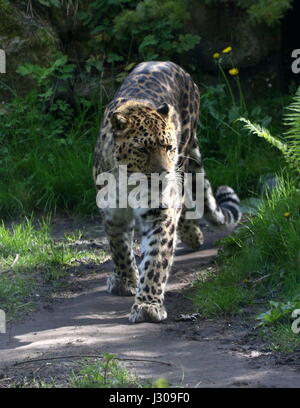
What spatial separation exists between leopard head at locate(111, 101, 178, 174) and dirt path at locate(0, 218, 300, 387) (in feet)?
3.71

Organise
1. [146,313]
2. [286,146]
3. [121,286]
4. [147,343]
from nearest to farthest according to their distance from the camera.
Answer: [147,343]
[146,313]
[121,286]
[286,146]

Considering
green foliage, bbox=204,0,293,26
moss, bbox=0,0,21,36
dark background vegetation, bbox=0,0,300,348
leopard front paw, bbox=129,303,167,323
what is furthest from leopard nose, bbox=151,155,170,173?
moss, bbox=0,0,21,36

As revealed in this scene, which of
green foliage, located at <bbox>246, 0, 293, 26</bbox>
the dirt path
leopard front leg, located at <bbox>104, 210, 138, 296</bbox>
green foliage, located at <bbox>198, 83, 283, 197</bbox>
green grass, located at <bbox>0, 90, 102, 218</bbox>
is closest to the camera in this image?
the dirt path

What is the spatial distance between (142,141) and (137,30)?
4.04 m

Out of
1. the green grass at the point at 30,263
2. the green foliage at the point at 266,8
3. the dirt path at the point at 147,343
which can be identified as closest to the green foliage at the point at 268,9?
the green foliage at the point at 266,8

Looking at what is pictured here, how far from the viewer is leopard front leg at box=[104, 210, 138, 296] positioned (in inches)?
258

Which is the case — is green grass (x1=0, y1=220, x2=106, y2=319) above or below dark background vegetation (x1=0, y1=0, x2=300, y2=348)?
below

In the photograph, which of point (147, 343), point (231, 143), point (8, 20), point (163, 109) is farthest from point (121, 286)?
point (8, 20)

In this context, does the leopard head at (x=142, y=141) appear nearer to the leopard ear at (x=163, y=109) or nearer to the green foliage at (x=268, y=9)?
the leopard ear at (x=163, y=109)

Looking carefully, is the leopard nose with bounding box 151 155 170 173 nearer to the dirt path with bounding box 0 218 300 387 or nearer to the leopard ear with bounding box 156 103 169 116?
the leopard ear with bounding box 156 103 169 116

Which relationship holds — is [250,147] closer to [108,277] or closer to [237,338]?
[108,277]

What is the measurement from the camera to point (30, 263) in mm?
7270

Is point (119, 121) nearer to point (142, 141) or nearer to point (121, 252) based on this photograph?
point (142, 141)

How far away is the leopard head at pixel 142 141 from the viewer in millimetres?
6012
